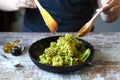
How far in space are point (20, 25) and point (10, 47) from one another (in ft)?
4.61

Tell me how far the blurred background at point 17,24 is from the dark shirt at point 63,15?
2.83 feet

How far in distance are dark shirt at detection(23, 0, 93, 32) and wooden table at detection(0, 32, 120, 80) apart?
0.55 feet

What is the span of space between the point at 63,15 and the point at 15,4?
0.22m

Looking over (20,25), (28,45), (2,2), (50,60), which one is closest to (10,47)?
(28,45)

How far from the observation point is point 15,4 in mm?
1139

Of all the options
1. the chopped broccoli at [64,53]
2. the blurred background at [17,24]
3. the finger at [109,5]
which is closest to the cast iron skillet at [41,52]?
the chopped broccoli at [64,53]

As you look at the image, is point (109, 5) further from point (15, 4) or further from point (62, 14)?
point (15, 4)

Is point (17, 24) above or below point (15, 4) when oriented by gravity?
below

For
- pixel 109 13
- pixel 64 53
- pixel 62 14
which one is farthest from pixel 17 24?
pixel 64 53

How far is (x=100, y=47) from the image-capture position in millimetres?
1010

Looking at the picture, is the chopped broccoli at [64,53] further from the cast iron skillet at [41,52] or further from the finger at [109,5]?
the finger at [109,5]

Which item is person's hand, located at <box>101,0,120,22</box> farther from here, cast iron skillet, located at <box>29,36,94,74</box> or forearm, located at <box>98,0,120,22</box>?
cast iron skillet, located at <box>29,36,94,74</box>

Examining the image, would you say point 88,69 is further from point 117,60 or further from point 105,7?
point 105,7

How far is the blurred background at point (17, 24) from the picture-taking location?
2.14 m
